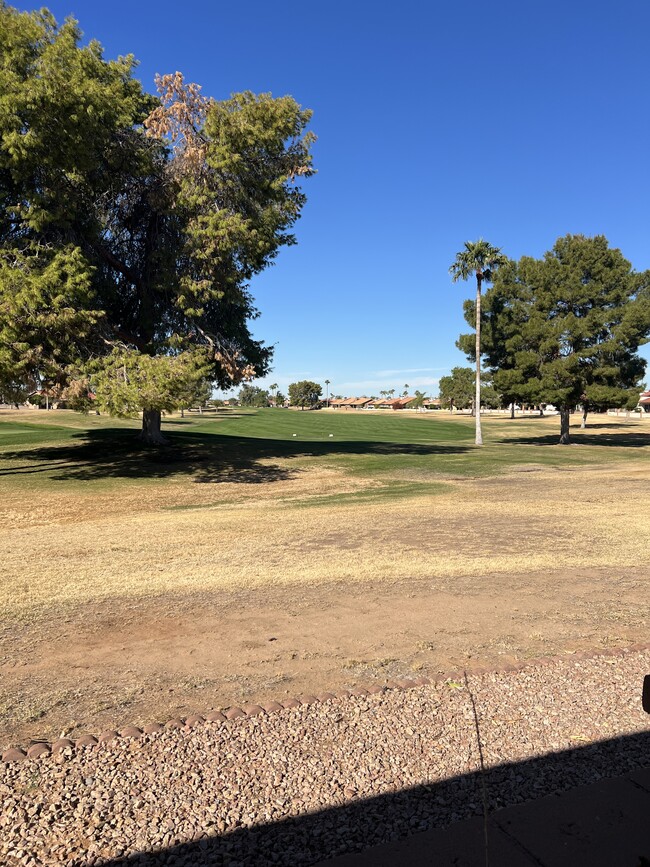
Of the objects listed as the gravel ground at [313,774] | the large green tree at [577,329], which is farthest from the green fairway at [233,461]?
the gravel ground at [313,774]

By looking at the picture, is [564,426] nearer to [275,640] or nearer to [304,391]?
[275,640]

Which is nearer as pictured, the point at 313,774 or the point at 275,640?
the point at 313,774

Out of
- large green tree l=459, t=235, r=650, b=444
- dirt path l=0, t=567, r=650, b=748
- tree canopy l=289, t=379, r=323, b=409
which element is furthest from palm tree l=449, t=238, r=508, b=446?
tree canopy l=289, t=379, r=323, b=409

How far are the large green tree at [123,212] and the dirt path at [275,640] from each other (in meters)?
11.2

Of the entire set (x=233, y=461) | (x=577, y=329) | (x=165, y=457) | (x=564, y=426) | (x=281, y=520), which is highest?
(x=577, y=329)

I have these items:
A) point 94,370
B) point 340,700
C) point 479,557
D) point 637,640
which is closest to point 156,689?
point 340,700

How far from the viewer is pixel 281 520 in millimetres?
11891

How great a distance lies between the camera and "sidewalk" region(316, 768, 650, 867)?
2492 millimetres

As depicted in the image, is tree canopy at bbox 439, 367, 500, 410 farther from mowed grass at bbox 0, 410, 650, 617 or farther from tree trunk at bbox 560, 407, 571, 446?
mowed grass at bbox 0, 410, 650, 617

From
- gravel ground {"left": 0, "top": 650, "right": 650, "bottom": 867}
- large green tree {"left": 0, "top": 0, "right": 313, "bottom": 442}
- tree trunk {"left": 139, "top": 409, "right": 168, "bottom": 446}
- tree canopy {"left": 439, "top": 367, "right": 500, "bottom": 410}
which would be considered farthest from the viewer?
tree canopy {"left": 439, "top": 367, "right": 500, "bottom": 410}

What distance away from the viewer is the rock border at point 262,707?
342 centimetres

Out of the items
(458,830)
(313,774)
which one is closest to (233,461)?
(313,774)

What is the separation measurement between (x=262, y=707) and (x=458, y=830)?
1.62 meters

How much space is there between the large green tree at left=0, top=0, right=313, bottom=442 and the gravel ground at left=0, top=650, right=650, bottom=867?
13.6m
